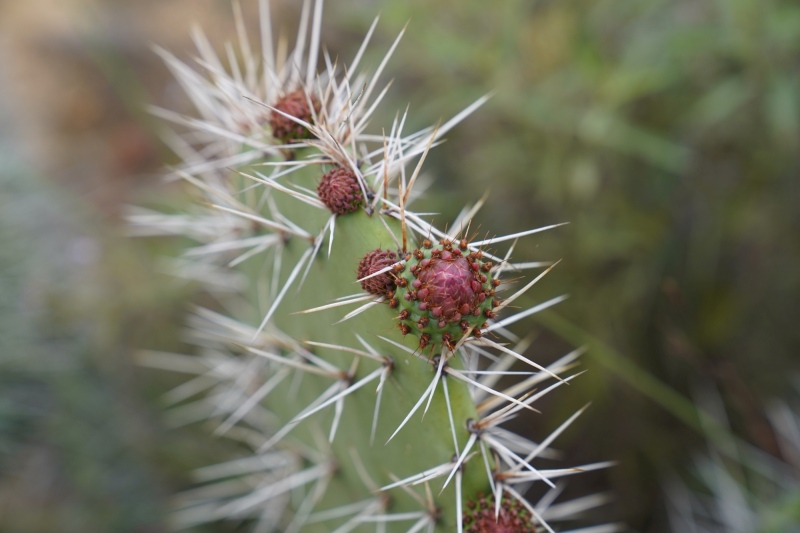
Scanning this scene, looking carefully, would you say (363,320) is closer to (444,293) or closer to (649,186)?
(444,293)

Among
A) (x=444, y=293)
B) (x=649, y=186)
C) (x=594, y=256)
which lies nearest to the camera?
(x=444, y=293)

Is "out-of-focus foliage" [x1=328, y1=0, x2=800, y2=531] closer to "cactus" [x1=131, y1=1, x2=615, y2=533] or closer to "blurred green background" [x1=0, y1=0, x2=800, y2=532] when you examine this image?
"blurred green background" [x1=0, y1=0, x2=800, y2=532]

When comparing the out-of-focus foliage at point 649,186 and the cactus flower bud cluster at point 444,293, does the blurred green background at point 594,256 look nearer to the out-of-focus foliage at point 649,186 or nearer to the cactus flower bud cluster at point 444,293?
the out-of-focus foliage at point 649,186

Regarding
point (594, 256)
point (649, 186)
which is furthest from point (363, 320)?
point (649, 186)

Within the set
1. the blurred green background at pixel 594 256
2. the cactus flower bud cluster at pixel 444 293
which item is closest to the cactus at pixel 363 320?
the cactus flower bud cluster at pixel 444 293

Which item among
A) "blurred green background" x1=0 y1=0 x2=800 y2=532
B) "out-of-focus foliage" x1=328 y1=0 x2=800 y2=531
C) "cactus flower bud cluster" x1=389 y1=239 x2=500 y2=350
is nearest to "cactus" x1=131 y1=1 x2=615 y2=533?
"cactus flower bud cluster" x1=389 y1=239 x2=500 y2=350
